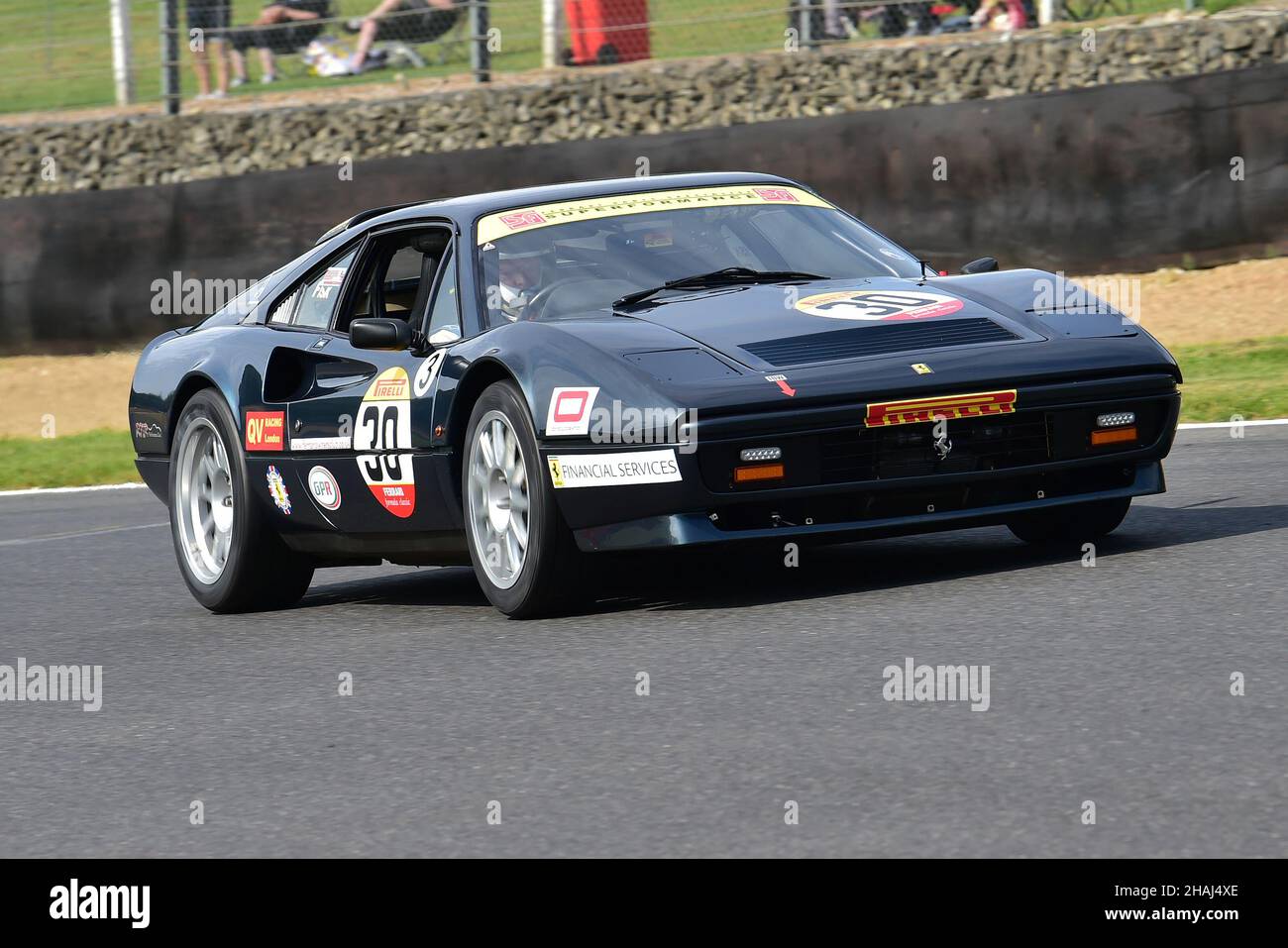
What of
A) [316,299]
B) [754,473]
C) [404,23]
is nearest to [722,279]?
[754,473]

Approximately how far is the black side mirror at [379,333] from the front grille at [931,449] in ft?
5.16

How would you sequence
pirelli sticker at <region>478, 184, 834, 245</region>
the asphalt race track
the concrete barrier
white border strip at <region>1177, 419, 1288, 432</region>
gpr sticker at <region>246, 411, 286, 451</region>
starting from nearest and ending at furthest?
the asphalt race track < pirelli sticker at <region>478, 184, 834, 245</region> < gpr sticker at <region>246, 411, 286, 451</region> < white border strip at <region>1177, 419, 1288, 432</region> < the concrete barrier

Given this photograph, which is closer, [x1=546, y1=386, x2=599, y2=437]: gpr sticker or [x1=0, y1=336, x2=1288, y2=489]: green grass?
[x1=546, y1=386, x2=599, y2=437]: gpr sticker

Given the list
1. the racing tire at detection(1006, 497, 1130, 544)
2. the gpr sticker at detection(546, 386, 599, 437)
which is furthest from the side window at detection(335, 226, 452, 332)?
the racing tire at detection(1006, 497, 1130, 544)

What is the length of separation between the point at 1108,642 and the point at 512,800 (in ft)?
5.67

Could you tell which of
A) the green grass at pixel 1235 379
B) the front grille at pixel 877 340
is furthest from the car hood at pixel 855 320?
the green grass at pixel 1235 379

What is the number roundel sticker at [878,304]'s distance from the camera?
634 cm

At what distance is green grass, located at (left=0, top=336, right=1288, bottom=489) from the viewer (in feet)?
36.6

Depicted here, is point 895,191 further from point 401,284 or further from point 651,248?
point 651,248

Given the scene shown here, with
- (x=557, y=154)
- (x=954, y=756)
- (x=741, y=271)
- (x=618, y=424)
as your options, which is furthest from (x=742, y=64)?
(x=954, y=756)

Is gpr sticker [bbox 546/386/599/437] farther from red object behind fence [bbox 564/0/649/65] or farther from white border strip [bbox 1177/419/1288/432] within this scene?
red object behind fence [bbox 564/0/649/65]

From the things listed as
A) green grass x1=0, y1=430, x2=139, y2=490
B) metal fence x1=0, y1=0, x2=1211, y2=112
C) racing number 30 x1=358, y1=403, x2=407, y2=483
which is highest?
metal fence x1=0, y1=0, x2=1211, y2=112

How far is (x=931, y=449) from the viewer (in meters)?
5.97

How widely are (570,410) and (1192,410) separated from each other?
6.04 metres
